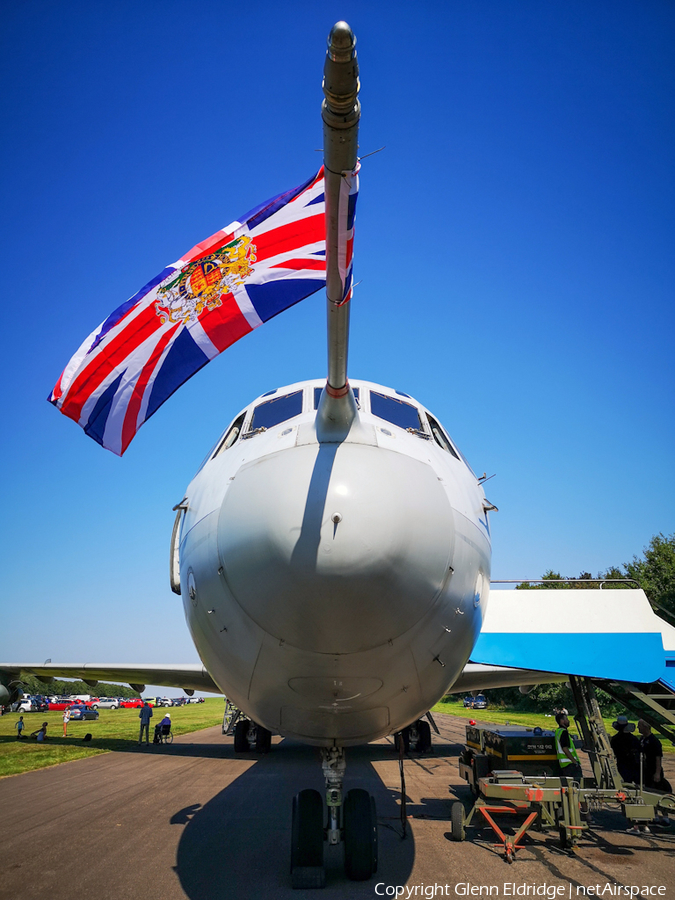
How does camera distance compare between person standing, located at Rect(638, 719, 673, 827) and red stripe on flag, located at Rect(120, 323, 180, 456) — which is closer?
red stripe on flag, located at Rect(120, 323, 180, 456)

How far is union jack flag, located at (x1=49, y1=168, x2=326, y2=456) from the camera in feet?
17.4

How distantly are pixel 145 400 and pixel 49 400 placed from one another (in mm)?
1137

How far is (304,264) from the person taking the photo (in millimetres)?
5332

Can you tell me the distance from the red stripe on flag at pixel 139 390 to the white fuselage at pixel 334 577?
1.48 metres

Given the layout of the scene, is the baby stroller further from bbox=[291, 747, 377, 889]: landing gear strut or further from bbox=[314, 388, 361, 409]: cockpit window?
bbox=[314, 388, 361, 409]: cockpit window

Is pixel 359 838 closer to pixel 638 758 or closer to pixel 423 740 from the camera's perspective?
pixel 638 758

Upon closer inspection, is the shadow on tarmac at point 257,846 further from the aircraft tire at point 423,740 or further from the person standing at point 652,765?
the aircraft tire at point 423,740

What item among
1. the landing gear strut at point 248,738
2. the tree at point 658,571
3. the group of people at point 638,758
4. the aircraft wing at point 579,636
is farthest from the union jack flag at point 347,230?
the tree at point 658,571

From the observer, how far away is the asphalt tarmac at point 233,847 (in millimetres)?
5551

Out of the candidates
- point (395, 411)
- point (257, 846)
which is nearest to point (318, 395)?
point (395, 411)

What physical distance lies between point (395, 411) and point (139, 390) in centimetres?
255

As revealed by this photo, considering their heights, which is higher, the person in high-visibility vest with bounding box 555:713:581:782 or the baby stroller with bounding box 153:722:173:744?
the person in high-visibility vest with bounding box 555:713:581:782

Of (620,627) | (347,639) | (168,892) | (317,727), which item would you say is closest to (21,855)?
(168,892)

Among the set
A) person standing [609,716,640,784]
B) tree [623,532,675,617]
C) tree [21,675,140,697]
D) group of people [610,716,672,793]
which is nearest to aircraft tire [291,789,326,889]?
group of people [610,716,672,793]
